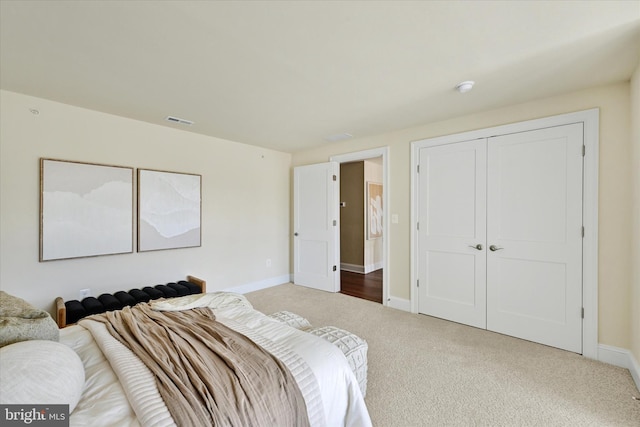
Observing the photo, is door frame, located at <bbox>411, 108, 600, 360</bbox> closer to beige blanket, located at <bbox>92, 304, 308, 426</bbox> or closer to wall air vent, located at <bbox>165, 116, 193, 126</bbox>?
beige blanket, located at <bbox>92, 304, 308, 426</bbox>

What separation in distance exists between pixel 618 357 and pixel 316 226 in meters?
3.64

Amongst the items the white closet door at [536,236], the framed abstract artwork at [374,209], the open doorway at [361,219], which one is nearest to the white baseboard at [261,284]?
the open doorway at [361,219]

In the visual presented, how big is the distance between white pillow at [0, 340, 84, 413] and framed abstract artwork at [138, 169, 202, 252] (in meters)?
2.59

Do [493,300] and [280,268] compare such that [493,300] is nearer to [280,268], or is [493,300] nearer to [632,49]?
[632,49]

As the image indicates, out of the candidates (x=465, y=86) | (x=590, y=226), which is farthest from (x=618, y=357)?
(x=465, y=86)

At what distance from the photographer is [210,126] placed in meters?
3.56

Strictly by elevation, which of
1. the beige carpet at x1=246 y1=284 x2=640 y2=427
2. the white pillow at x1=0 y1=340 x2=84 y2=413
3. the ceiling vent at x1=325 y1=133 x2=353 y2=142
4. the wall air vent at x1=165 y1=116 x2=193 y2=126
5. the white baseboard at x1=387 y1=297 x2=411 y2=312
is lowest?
the beige carpet at x1=246 y1=284 x2=640 y2=427

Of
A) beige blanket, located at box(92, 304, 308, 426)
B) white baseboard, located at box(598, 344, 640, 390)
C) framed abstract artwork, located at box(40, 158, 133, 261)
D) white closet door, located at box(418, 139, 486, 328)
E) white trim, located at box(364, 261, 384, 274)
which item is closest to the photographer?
beige blanket, located at box(92, 304, 308, 426)

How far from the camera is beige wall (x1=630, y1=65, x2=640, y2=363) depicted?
2057 mm

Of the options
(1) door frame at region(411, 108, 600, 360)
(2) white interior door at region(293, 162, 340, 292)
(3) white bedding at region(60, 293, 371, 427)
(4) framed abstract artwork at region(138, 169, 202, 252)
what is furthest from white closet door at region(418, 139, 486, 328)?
(4) framed abstract artwork at region(138, 169, 202, 252)

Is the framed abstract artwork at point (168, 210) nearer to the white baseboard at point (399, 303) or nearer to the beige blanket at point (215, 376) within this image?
the beige blanket at point (215, 376)

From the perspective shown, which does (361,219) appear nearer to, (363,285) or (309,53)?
(363,285)

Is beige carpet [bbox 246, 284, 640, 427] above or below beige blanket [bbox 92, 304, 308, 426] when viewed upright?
below

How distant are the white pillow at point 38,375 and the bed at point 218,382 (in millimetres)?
77
